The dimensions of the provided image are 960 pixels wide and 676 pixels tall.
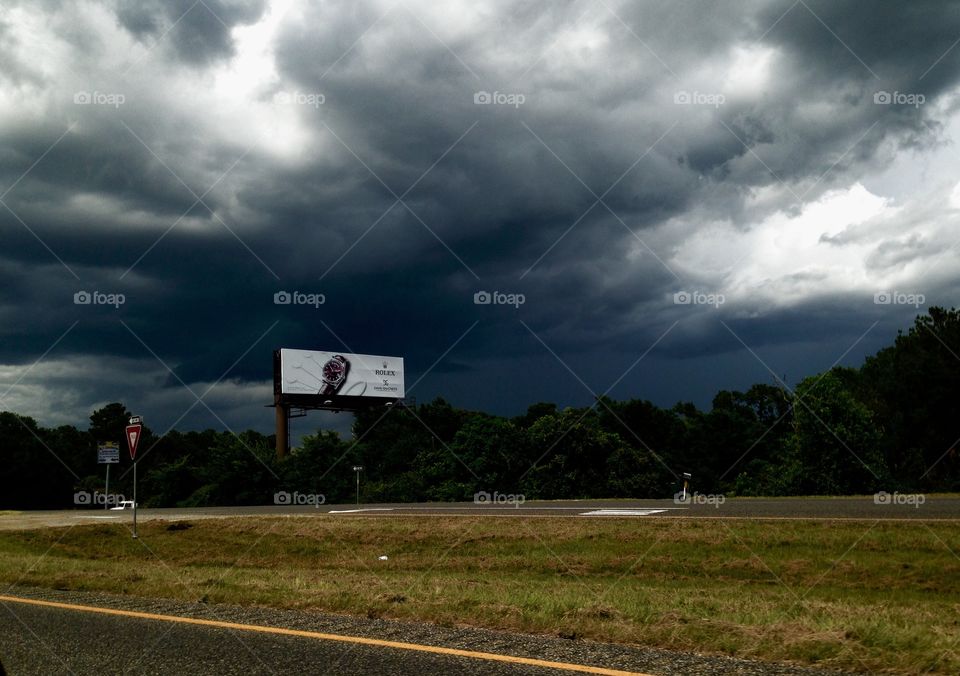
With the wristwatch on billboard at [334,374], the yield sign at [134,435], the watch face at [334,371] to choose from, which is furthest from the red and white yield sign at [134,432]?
the watch face at [334,371]

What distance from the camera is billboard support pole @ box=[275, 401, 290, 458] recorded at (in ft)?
235

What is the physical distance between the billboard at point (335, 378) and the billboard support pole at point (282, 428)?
→ 1.00 meters

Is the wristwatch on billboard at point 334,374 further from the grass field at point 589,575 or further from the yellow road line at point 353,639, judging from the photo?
the yellow road line at point 353,639

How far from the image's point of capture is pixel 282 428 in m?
71.6

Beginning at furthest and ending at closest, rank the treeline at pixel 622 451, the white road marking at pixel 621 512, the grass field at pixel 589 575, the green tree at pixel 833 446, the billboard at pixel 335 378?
1. the billboard at pixel 335 378
2. the treeline at pixel 622 451
3. the green tree at pixel 833 446
4. the white road marking at pixel 621 512
5. the grass field at pixel 589 575

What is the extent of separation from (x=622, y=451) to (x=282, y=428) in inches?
1281

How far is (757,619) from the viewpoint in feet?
26.1

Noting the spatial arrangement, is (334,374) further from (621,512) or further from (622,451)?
(621,512)

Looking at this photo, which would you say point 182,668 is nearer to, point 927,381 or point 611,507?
point 611,507

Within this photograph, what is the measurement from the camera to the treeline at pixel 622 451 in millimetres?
47000

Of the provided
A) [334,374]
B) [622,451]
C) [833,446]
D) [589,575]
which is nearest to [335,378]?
[334,374]

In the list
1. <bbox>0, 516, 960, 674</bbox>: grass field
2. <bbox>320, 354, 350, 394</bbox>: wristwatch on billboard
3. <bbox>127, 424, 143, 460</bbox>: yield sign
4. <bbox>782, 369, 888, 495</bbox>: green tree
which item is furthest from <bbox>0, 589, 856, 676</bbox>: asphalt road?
<bbox>320, 354, 350, 394</bbox>: wristwatch on billboard

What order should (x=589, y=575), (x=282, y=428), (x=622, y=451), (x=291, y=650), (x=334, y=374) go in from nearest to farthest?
(x=291, y=650), (x=589, y=575), (x=622, y=451), (x=282, y=428), (x=334, y=374)

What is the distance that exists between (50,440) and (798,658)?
120099 millimetres
